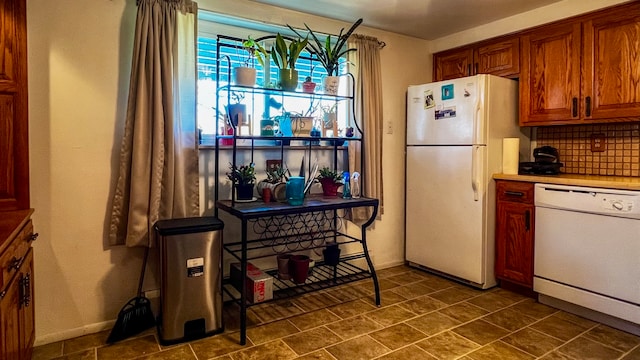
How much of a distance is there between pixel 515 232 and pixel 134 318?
273 cm

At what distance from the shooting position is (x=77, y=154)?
2.37 m

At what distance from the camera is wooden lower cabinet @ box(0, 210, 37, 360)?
1445 mm

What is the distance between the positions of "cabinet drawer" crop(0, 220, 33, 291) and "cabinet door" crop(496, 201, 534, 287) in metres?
3.08

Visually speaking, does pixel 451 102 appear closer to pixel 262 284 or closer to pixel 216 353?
pixel 262 284

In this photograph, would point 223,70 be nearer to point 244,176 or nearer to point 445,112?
point 244,176

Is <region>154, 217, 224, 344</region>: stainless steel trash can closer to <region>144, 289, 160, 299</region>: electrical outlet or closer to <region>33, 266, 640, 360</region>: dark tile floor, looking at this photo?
<region>33, 266, 640, 360</region>: dark tile floor

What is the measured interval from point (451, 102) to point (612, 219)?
1395 mm

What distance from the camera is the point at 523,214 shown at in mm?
3014

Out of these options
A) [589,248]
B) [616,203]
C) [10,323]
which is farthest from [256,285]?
[616,203]

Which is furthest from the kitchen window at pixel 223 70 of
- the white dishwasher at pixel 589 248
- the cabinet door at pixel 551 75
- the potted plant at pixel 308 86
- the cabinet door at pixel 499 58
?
the white dishwasher at pixel 589 248

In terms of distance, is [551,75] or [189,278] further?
[551,75]

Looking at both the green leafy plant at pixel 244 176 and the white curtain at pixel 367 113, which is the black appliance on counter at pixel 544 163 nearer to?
the white curtain at pixel 367 113

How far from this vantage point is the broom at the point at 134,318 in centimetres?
236

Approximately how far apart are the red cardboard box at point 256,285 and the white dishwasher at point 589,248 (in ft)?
6.33
